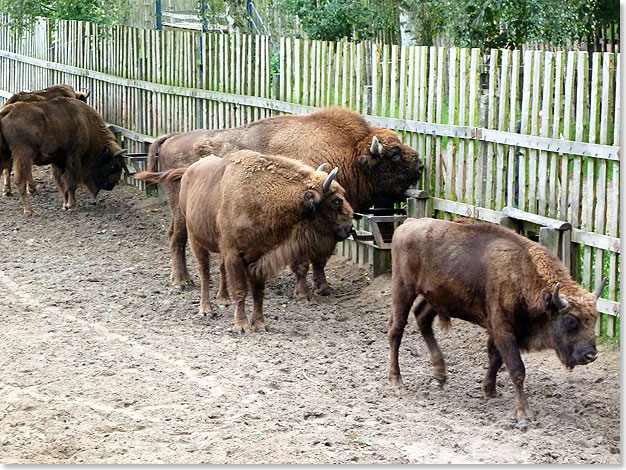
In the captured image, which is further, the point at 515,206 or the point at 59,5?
the point at 59,5

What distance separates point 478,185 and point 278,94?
4185 millimetres

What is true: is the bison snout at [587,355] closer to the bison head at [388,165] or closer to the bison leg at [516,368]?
the bison leg at [516,368]

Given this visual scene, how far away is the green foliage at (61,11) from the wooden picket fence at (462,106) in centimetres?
134

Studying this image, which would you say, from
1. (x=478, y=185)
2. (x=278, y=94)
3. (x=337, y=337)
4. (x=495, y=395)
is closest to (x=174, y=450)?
(x=495, y=395)

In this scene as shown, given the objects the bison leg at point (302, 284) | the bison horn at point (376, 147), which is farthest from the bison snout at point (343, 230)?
the bison horn at point (376, 147)

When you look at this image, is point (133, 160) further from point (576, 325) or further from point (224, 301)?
point (576, 325)

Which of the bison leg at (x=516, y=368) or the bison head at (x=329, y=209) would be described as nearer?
the bison leg at (x=516, y=368)

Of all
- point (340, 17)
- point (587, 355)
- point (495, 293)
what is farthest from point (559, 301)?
point (340, 17)

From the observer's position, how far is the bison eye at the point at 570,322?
7246 millimetres

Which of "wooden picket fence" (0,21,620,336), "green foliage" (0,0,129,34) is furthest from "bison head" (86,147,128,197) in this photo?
"green foliage" (0,0,129,34)

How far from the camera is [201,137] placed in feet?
40.8

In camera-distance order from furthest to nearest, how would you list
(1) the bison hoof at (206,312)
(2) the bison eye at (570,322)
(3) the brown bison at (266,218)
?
(1) the bison hoof at (206,312)
(3) the brown bison at (266,218)
(2) the bison eye at (570,322)

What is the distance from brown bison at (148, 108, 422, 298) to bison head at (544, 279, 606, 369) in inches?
173

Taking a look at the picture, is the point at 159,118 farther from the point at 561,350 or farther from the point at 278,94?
the point at 561,350
